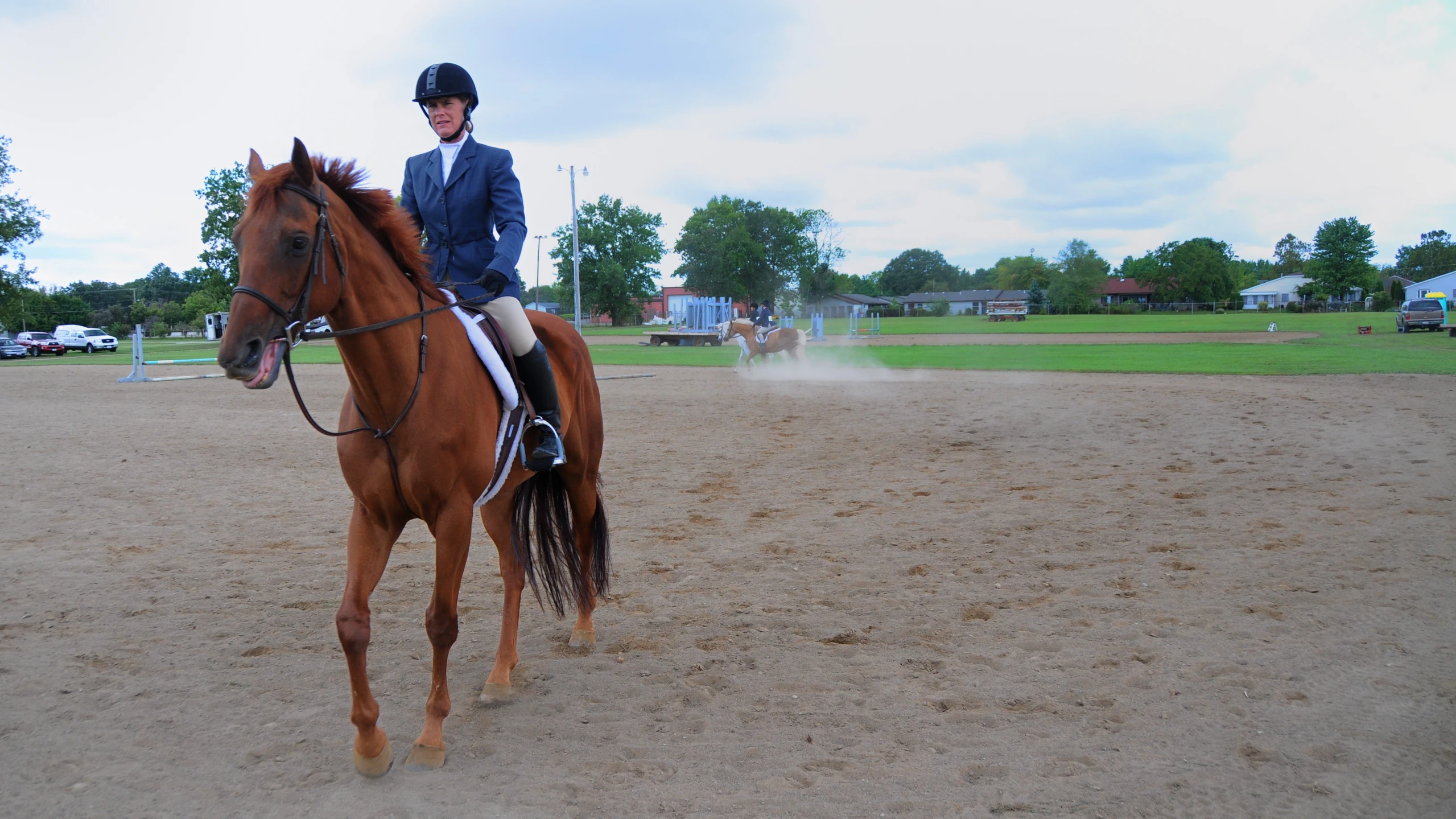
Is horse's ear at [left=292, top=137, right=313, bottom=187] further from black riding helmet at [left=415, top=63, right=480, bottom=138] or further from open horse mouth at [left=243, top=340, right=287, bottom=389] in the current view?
black riding helmet at [left=415, top=63, right=480, bottom=138]

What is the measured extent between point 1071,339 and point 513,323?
134 feet

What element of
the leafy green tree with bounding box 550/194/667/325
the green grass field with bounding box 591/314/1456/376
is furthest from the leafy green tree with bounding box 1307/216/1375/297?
the leafy green tree with bounding box 550/194/667/325

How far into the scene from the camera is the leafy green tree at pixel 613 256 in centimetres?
9300

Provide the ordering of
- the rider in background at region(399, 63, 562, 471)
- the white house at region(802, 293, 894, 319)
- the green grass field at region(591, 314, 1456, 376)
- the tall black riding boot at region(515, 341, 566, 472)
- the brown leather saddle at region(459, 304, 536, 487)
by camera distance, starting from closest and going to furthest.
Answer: the brown leather saddle at region(459, 304, 536, 487), the rider in background at region(399, 63, 562, 471), the tall black riding boot at region(515, 341, 566, 472), the green grass field at region(591, 314, 1456, 376), the white house at region(802, 293, 894, 319)

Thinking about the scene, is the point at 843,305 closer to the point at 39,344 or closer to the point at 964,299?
the point at 964,299

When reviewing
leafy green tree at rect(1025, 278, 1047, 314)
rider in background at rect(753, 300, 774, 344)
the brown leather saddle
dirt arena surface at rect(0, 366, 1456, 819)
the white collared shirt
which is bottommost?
dirt arena surface at rect(0, 366, 1456, 819)

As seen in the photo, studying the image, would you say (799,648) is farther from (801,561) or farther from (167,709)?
(167,709)

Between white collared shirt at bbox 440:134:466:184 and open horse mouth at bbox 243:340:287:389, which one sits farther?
white collared shirt at bbox 440:134:466:184

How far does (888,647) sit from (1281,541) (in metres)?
3.86

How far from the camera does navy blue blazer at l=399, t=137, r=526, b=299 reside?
14.1 ft

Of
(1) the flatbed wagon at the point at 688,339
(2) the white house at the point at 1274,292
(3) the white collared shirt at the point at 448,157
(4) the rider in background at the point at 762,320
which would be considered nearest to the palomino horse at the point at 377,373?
(3) the white collared shirt at the point at 448,157

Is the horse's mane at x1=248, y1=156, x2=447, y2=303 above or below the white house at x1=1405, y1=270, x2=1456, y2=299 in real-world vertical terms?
below

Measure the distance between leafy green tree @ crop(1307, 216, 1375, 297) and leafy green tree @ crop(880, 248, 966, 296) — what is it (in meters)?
47.1

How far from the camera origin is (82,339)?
160ft
